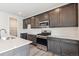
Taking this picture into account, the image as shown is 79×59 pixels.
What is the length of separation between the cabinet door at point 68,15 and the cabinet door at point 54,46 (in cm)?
73

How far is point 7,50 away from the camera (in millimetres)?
1216

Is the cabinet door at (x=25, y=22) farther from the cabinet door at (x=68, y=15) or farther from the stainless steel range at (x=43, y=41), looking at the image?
the cabinet door at (x=68, y=15)

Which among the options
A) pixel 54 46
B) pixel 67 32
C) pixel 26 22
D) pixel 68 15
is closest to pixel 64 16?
pixel 68 15

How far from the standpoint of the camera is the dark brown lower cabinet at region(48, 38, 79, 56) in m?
2.44

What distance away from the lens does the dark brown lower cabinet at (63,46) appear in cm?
244

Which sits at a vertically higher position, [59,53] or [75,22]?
[75,22]

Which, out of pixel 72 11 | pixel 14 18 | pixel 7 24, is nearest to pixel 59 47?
pixel 72 11

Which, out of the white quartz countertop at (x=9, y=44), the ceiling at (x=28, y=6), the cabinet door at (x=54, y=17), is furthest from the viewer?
the cabinet door at (x=54, y=17)

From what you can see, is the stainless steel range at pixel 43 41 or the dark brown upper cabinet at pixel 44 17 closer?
the stainless steel range at pixel 43 41

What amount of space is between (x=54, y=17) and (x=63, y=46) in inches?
53.3

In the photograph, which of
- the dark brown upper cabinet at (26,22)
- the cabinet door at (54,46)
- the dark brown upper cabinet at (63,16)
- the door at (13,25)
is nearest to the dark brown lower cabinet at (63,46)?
the cabinet door at (54,46)

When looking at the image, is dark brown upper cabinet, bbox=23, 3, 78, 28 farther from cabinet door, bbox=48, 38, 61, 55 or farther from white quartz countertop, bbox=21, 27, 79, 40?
cabinet door, bbox=48, 38, 61, 55

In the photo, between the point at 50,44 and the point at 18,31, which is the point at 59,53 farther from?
the point at 18,31

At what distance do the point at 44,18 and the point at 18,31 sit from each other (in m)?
2.74
